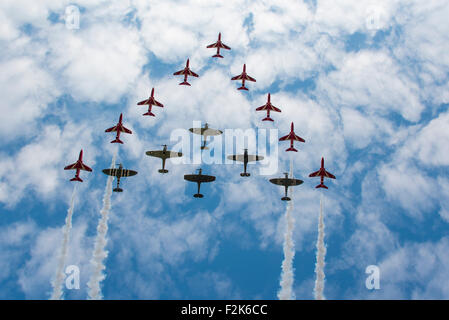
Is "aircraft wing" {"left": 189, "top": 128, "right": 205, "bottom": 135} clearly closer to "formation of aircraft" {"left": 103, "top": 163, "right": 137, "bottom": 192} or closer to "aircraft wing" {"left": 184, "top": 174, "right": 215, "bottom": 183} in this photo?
"aircraft wing" {"left": 184, "top": 174, "right": 215, "bottom": 183}

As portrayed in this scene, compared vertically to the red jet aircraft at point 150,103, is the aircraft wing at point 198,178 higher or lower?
lower

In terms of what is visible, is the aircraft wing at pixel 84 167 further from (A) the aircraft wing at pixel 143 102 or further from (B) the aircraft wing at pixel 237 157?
(B) the aircraft wing at pixel 237 157

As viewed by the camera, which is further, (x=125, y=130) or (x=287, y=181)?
(x=125, y=130)

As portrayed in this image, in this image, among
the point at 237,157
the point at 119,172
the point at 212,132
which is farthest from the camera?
the point at 212,132

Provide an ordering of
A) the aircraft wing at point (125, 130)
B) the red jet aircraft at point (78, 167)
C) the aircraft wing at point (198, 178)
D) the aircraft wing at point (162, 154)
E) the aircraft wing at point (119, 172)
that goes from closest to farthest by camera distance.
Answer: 1. the red jet aircraft at point (78, 167)
2. the aircraft wing at point (198, 178)
3. the aircraft wing at point (125, 130)
4. the aircraft wing at point (119, 172)
5. the aircraft wing at point (162, 154)

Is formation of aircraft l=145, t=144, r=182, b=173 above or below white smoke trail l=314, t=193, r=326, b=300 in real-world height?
above

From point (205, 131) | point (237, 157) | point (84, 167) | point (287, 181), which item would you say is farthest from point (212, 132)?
point (84, 167)

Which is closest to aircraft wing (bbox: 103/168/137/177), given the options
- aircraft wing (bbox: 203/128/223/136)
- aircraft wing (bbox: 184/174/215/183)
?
aircraft wing (bbox: 184/174/215/183)

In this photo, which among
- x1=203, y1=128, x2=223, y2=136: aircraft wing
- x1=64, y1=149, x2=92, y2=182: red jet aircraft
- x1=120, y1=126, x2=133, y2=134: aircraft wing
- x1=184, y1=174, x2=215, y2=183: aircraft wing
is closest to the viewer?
x1=64, y1=149, x2=92, y2=182: red jet aircraft

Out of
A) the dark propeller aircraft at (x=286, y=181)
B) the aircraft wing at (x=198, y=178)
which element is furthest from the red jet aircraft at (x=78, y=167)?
the dark propeller aircraft at (x=286, y=181)

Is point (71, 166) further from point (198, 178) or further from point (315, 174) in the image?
point (315, 174)
